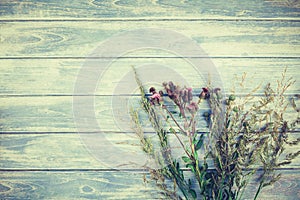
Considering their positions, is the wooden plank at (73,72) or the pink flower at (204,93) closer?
the pink flower at (204,93)

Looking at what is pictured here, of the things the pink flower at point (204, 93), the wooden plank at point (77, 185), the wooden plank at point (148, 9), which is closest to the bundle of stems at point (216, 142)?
the pink flower at point (204, 93)

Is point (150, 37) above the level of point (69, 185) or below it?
above

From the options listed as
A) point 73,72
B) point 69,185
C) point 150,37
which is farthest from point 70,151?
point 150,37

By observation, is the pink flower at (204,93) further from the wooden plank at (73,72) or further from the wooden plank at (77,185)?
the wooden plank at (77,185)

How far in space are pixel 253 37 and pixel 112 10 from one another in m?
0.49

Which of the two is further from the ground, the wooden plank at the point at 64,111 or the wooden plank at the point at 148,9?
the wooden plank at the point at 148,9

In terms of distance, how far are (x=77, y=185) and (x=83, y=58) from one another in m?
0.43

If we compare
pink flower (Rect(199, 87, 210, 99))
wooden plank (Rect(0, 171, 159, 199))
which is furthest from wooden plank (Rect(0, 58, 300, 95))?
wooden plank (Rect(0, 171, 159, 199))

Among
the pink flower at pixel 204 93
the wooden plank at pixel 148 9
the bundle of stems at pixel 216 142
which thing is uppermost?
the wooden plank at pixel 148 9

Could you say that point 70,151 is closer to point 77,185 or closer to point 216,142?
point 77,185

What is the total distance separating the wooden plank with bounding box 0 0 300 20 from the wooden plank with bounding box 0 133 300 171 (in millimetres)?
405

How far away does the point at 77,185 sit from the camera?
1.10 meters

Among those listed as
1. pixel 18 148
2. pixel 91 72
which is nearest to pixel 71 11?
pixel 91 72

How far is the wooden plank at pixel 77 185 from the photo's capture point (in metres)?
1.10
